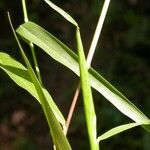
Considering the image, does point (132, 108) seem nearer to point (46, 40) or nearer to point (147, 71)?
point (46, 40)

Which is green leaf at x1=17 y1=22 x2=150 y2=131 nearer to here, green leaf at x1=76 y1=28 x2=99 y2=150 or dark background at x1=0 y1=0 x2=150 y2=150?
green leaf at x1=76 y1=28 x2=99 y2=150

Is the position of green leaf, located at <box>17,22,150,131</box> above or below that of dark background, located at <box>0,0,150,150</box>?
above

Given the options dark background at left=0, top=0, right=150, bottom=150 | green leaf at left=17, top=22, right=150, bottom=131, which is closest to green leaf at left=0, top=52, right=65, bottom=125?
green leaf at left=17, top=22, right=150, bottom=131

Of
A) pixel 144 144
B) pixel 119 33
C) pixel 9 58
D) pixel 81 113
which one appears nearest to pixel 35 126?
pixel 81 113

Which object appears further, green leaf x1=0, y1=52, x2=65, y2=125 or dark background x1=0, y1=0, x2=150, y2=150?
dark background x1=0, y1=0, x2=150, y2=150

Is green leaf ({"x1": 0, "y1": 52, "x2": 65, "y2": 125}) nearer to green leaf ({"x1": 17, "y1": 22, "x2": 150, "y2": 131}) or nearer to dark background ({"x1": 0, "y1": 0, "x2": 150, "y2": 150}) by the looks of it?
green leaf ({"x1": 17, "y1": 22, "x2": 150, "y2": 131})

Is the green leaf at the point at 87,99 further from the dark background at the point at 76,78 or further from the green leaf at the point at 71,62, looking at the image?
the dark background at the point at 76,78
